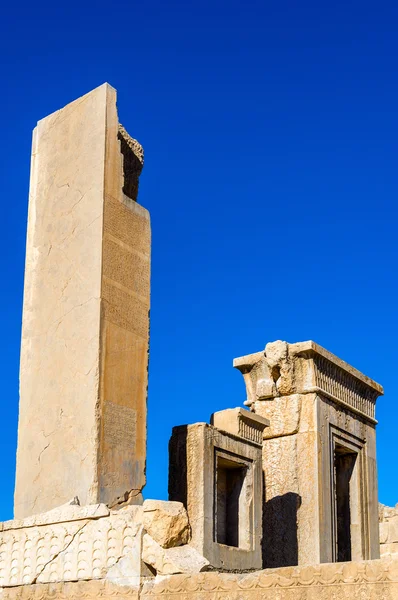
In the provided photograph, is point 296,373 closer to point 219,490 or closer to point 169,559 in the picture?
point 219,490

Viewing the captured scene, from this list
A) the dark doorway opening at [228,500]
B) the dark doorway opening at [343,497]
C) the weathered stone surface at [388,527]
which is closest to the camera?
the dark doorway opening at [228,500]

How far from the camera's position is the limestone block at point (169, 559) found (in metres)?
5.39

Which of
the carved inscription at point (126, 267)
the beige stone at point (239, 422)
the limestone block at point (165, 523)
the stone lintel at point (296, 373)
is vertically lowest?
the limestone block at point (165, 523)

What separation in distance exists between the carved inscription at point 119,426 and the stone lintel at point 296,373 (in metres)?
4.70

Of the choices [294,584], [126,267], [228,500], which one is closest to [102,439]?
[126,267]

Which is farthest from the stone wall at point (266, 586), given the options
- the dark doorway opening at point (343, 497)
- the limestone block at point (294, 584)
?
the dark doorway opening at point (343, 497)

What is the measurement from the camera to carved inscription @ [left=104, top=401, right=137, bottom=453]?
613 cm

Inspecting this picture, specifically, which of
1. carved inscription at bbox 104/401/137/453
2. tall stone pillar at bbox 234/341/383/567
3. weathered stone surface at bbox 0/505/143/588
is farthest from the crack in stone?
tall stone pillar at bbox 234/341/383/567

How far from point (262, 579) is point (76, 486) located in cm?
161

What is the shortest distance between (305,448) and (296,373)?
87 centimetres

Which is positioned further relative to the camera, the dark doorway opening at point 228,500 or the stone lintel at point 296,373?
the stone lintel at point 296,373

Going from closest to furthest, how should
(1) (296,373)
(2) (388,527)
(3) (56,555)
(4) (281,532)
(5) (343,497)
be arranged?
(3) (56,555), (4) (281,532), (1) (296,373), (5) (343,497), (2) (388,527)

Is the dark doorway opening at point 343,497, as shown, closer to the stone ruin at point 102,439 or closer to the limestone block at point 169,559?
the stone ruin at point 102,439

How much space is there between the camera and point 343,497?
12.0m
